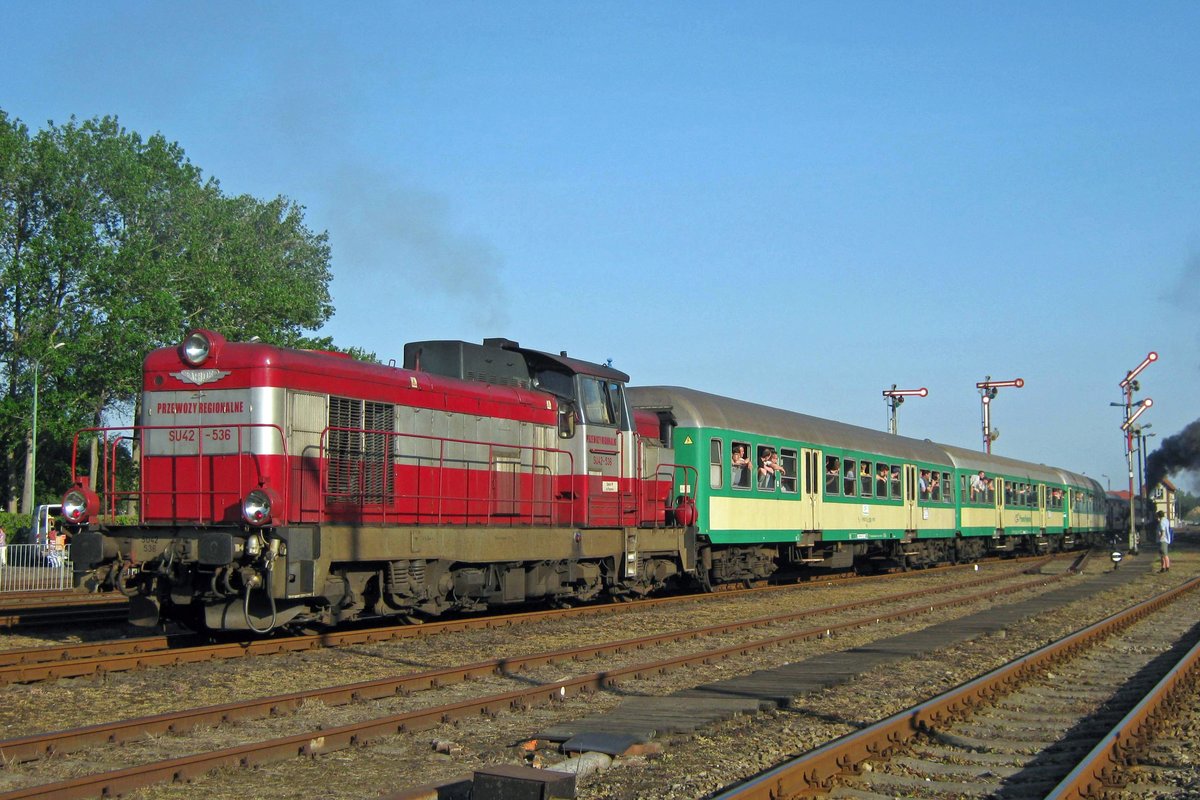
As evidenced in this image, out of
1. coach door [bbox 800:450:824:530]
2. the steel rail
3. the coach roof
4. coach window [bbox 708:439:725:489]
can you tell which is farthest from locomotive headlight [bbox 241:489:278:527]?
coach door [bbox 800:450:824:530]

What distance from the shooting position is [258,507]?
1088 centimetres

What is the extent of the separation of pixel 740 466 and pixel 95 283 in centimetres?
2894

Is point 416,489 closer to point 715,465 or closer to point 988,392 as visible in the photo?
point 715,465

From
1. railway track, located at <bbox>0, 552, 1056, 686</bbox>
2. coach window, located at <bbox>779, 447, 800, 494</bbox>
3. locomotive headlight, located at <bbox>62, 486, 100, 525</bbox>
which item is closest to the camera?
railway track, located at <bbox>0, 552, 1056, 686</bbox>

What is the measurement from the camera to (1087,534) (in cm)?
5122

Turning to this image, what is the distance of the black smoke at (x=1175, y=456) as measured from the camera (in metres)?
67.3

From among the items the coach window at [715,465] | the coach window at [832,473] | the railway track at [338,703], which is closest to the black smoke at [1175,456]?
the coach window at [832,473]

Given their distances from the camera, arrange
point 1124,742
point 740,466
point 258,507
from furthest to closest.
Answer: point 740,466 < point 258,507 < point 1124,742

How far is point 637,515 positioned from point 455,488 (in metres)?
4.08

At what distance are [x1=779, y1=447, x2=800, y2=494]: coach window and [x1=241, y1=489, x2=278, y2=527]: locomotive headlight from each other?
13.2m

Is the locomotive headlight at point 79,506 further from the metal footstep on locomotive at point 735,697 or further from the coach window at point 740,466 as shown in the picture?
the coach window at point 740,466

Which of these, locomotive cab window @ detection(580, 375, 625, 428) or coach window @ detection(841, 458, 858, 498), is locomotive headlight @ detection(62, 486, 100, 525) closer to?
locomotive cab window @ detection(580, 375, 625, 428)

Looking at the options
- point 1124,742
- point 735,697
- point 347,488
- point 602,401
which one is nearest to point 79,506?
point 347,488

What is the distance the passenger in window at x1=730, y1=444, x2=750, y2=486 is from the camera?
67.2 ft
